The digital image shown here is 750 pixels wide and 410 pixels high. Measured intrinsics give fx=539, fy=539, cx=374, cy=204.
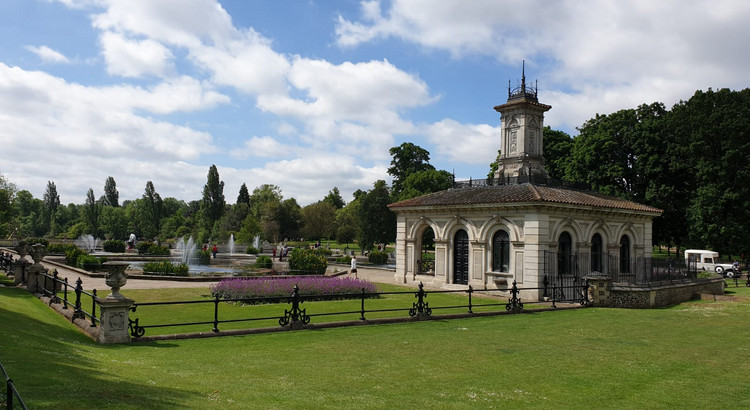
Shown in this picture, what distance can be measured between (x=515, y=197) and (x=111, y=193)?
11313 cm

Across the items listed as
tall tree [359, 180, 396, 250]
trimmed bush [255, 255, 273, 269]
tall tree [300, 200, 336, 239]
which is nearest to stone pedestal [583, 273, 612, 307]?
trimmed bush [255, 255, 273, 269]

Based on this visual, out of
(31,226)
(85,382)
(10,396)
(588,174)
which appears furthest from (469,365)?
(31,226)

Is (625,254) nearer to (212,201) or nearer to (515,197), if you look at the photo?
(515,197)

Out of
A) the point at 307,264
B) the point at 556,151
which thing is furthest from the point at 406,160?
the point at 307,264

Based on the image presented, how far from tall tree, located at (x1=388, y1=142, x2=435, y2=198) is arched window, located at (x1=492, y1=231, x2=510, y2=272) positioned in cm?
4760

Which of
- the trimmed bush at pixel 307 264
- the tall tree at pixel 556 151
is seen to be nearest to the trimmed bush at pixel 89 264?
the trimmed bush at pixel 307 264

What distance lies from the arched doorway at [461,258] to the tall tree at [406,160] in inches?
1784

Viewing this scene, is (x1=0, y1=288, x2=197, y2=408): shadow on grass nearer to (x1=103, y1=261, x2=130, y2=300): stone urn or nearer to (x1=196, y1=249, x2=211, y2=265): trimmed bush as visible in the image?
(x1=103, y1=261, x2=130, y2=300): stone urn

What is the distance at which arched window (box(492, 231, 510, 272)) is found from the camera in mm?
28094

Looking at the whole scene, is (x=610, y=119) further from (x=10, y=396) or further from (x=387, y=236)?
(x=10, y=396)

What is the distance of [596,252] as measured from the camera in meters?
29.7

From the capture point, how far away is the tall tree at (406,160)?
250 ft

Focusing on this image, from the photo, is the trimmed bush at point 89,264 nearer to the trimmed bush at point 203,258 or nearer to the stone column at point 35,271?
the trimmed bush at point 203,258

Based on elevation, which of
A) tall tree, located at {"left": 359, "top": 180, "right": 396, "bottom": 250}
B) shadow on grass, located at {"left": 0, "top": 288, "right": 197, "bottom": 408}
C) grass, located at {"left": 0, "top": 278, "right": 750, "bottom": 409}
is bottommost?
grass, located at {"left": 0, "top": 278, "right": 750, "bottom": 409}
